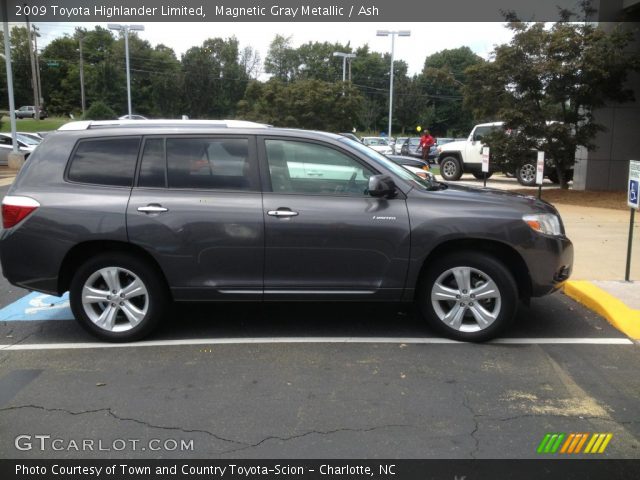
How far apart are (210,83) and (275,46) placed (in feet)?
91.5

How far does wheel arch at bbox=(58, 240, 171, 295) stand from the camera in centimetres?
489

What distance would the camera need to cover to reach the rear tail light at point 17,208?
4824 millimetres

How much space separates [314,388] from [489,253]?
76.8 inches

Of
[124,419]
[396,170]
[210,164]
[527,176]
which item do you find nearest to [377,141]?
[527,176]

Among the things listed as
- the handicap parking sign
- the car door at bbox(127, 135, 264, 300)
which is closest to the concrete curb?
the handicap parking sign

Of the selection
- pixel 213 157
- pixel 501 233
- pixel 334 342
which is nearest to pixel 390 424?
pixel 334 342

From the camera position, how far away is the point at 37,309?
6.00 metres

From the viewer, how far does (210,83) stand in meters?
55.3

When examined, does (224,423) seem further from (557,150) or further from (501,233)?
(557,150)

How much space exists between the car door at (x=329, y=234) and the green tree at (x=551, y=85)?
35.6ft

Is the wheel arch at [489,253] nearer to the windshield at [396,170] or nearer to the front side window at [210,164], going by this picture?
the windshield at [396,170]

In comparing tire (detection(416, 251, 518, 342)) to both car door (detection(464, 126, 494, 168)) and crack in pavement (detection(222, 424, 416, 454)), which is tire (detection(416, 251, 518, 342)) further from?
car door (detection(464, 126, 494, 168))

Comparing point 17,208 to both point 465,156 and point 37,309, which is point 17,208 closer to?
point 37,309
